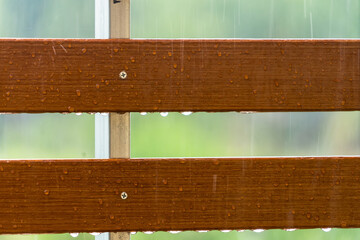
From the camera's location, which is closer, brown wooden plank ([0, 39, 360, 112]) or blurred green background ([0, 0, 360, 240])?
brown wooden plank ([0, 39, 360, 112])

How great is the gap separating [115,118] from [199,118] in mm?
272

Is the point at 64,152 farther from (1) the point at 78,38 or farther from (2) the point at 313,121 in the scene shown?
(2) the point at 313,121

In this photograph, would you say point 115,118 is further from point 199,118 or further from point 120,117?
point 199,118

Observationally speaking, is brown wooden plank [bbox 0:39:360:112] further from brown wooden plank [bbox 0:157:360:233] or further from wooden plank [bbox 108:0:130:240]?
brown wooden plank [bbox 0:157:360:233]

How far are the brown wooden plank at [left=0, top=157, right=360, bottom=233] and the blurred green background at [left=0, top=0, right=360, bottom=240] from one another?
0.47 feet

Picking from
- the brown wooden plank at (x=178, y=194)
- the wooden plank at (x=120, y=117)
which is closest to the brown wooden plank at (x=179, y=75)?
the wooden plank at (x=120, y=117)

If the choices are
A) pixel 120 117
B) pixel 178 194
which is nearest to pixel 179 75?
pixel 120 117

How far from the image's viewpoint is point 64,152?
4.17 feet

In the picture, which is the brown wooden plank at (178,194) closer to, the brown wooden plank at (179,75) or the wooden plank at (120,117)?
the wooden plank at (120,117)

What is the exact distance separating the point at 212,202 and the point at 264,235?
32 cm

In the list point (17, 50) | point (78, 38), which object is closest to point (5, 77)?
point (17, 50)

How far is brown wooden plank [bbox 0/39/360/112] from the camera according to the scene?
113cm

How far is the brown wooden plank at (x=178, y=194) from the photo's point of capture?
1136 mm

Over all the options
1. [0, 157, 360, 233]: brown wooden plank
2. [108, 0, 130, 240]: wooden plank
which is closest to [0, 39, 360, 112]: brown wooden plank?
[108, 0, 130, 240]: wooden plank
